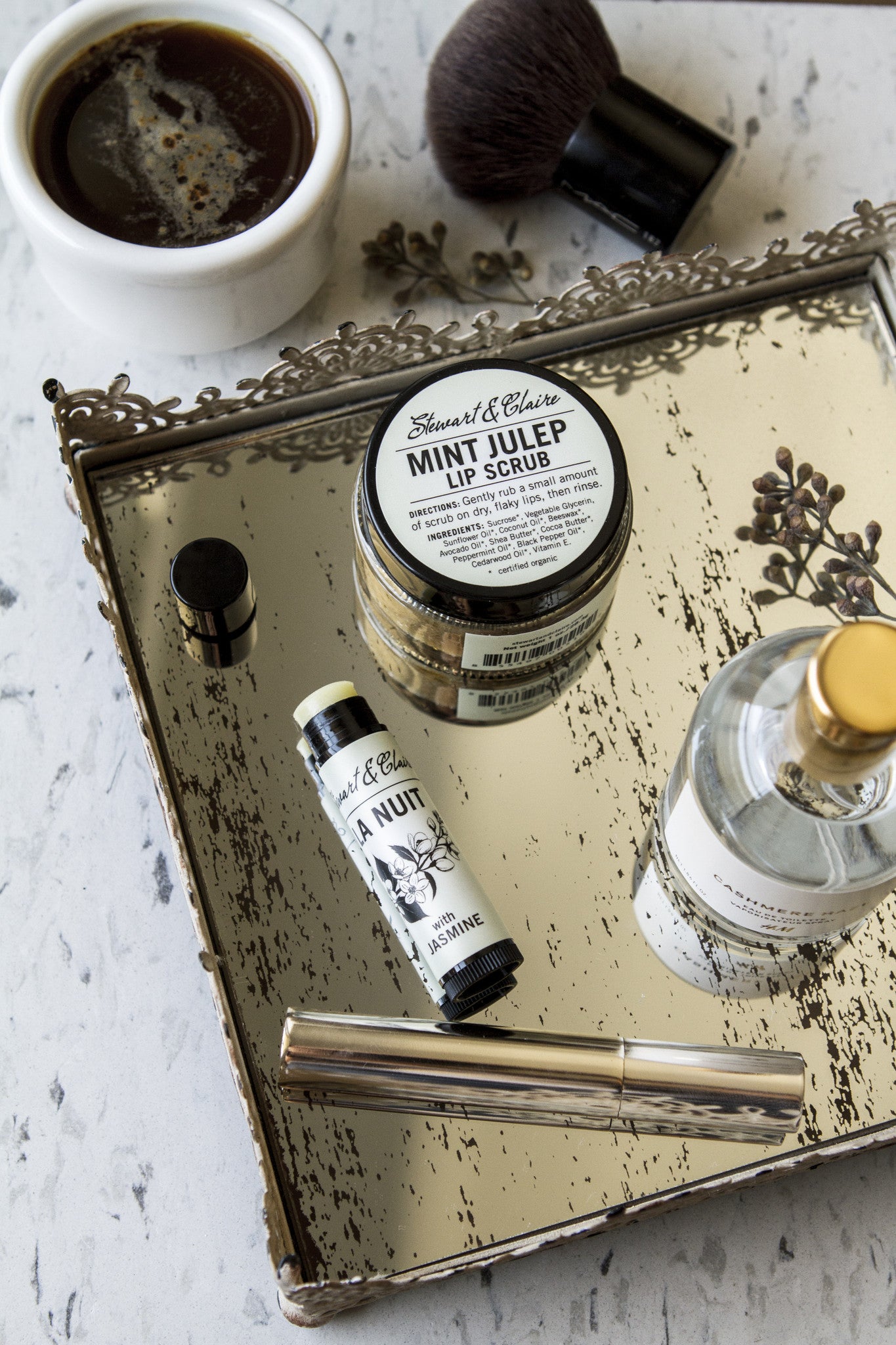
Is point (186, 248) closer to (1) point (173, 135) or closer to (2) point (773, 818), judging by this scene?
(1) point (173, 135)

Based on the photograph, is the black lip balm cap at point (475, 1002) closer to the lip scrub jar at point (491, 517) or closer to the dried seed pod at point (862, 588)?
the lip scrub jar at point (491, 517)

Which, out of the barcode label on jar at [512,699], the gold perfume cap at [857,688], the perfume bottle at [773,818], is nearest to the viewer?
the gold perfume cap at [857,688]

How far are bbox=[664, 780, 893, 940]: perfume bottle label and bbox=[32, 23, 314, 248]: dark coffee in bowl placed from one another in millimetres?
329

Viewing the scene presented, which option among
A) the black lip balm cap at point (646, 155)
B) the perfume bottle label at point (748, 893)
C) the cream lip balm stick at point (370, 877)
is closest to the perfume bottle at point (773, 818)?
the perfume bottle label at point (748, 893)

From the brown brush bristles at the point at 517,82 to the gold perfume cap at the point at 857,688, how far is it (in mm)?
378

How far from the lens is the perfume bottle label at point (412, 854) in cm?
46

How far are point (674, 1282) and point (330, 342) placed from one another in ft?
1.40

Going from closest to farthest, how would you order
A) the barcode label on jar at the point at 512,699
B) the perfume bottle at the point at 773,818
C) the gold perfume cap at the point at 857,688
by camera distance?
the gold perfume cap at the point at 857,688
the perfume bottle at the point at 773,818
the barcode label on jar at the point at 512,699

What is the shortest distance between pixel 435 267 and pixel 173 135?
146 mm

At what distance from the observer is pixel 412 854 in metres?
0.46

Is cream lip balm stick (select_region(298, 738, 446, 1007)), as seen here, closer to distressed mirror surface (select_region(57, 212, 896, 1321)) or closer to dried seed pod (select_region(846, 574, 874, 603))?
distressed mirror surface (select_region(57, 212, 896, 1321))

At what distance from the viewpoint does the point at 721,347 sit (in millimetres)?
578

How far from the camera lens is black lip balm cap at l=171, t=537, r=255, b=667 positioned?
501mm

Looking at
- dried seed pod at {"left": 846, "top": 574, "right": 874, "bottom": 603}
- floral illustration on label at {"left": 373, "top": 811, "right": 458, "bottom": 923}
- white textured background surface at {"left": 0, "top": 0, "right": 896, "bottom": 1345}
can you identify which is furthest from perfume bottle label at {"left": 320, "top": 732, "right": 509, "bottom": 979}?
dried seed pod at {"left": 846, "top": 574, "right": 874, "bottom": 603}
